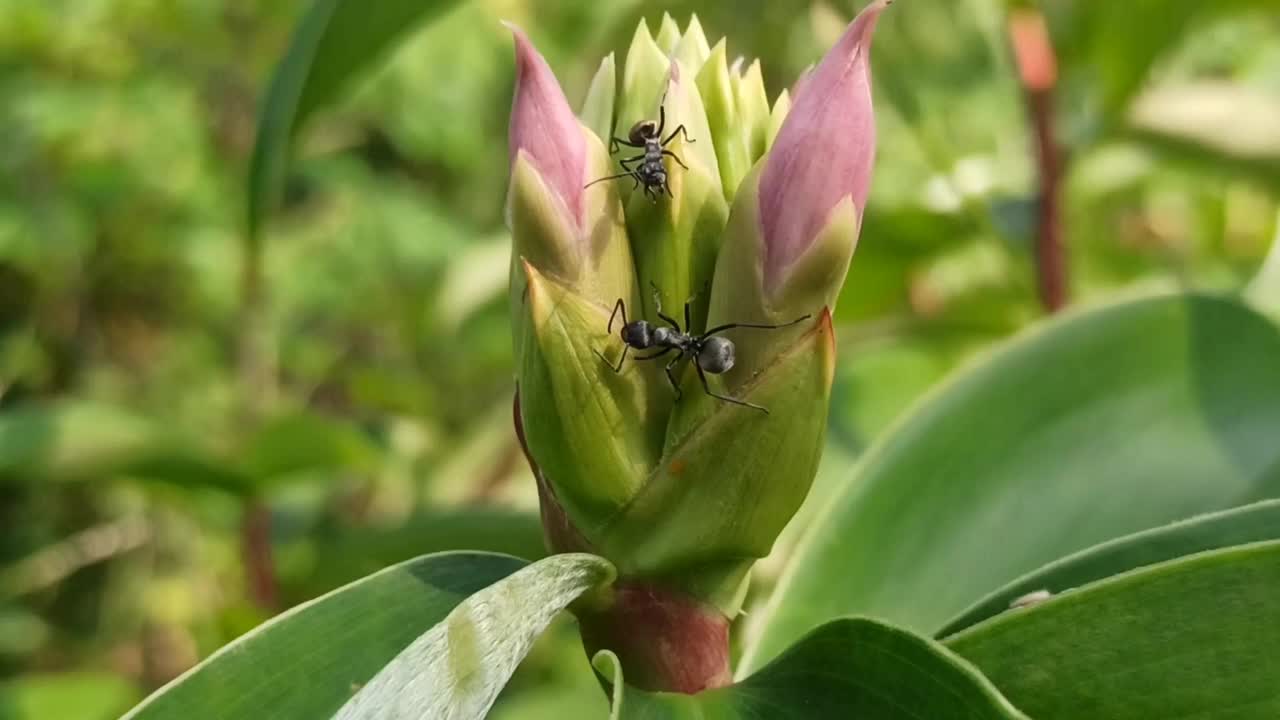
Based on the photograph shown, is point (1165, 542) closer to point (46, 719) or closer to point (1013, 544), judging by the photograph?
point (1013, 544)

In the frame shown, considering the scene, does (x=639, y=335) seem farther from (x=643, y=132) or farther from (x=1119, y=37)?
(x=1119, y=37)

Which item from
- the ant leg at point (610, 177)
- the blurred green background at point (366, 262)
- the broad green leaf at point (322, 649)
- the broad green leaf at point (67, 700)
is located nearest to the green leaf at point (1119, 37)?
the blurred green background at point (366, 262)

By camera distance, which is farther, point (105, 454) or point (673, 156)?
point (105, 454)

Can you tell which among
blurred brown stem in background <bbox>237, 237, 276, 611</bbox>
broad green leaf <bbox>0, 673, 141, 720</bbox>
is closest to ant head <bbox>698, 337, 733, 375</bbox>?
blurred brown stem in background <bbox>237, 237, 276, 611</bbox>

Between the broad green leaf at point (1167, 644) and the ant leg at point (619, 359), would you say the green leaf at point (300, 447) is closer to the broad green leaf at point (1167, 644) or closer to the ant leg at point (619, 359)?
the ant leg at point (619, 359)

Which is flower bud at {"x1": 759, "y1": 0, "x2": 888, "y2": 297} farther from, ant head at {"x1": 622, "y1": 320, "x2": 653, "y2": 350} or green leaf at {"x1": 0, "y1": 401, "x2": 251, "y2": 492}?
green leaf at {"x1": 0, "y1": 401, "x2": 251, "y2": 492}

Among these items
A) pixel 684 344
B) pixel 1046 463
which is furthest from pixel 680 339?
pixel 1046 463
